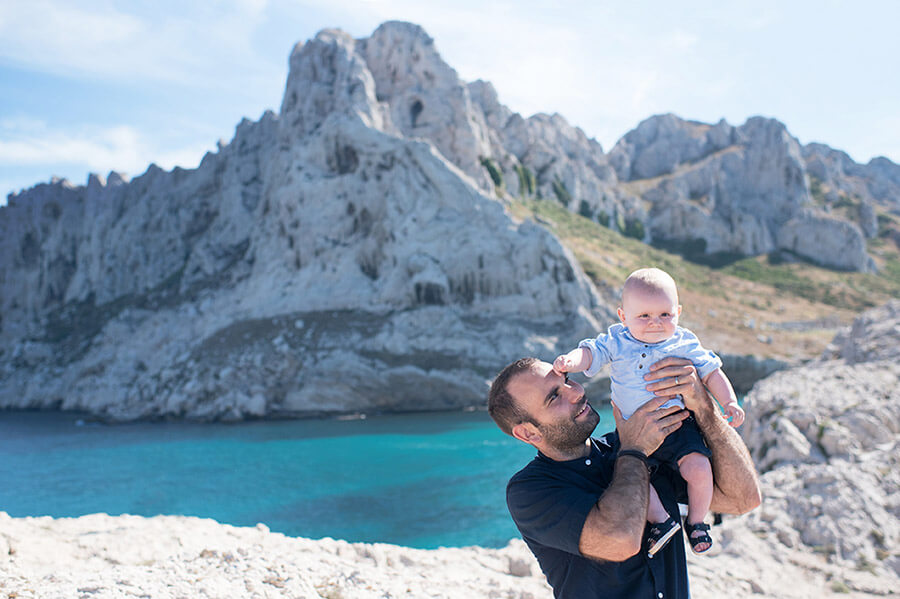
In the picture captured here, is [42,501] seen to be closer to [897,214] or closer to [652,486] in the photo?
[652,486]

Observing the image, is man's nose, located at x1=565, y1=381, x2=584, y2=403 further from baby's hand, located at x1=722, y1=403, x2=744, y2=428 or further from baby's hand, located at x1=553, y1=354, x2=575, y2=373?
baby's hand, located at x1=722, y1=403, x2=744, y2=428

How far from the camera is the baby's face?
2.55 metres

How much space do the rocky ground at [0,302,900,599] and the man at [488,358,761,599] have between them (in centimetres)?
305

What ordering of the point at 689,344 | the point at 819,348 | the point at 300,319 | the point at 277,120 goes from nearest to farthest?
the point at 689,344 → the point at 300,319 → the point at 819,348 → the point at 277,120

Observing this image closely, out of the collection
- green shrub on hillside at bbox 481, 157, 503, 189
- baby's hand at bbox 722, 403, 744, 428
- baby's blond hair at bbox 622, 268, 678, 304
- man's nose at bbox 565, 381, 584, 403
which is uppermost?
green shrub on hillside at bbox 481, 157, 503, 189

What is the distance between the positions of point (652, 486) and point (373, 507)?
15.2m

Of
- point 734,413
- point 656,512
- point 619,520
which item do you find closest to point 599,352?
point 734,413

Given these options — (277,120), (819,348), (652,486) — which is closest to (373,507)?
(652,486)

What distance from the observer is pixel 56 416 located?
4134 cm

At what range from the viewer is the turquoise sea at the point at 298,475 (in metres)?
15.2

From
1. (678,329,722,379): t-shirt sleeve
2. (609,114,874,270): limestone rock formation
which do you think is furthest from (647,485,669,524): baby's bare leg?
(609,114,874,270): limestone rock formation

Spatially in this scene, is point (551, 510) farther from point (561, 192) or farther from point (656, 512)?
point (561, 192)

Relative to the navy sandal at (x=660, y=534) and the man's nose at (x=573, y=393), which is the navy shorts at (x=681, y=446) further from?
the man's nose at (x=573, y=393)

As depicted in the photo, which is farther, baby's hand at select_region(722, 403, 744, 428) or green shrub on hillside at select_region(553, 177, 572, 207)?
green shrub on hillside at select_region(553, 177, 572, 207)
